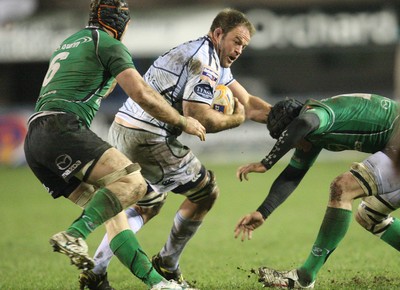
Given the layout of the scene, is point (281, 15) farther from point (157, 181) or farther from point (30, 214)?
point (157, 181)

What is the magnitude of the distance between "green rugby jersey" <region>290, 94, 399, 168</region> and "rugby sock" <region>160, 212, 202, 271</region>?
1419 mm

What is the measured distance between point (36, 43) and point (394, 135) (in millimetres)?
17841

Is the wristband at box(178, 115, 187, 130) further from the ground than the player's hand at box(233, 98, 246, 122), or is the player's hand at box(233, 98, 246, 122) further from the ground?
the wristband at box(178, 115, 187, 130)

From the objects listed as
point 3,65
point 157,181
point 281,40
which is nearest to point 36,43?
point 3,65

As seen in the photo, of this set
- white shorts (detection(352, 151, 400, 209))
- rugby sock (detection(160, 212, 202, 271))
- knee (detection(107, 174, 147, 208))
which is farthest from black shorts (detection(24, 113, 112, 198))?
white shorts (detection(352, 151, 400, 209))

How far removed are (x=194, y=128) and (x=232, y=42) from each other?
3.74ft

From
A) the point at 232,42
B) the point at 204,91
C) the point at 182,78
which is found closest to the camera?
the point at 204,91

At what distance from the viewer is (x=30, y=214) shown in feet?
41.8

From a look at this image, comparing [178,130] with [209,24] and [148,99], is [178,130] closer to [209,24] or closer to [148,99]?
[148,99]

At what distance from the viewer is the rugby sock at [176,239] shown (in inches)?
273

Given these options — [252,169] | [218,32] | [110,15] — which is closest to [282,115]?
[252,169]

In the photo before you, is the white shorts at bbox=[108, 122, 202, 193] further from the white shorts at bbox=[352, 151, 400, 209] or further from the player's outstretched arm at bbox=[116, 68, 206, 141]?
the white shorts at bbox=[352, 151, 400, 209]

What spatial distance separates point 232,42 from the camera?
658 centimetres

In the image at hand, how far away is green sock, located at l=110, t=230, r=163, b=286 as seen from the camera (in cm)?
564
